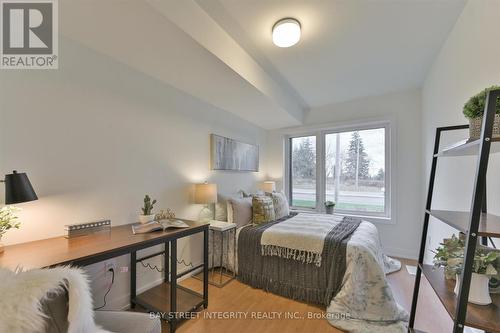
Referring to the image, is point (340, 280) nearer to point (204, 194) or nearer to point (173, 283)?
point (173, 283)

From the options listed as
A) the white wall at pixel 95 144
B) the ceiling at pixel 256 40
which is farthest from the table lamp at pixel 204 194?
the ceiling at pixel 256 40

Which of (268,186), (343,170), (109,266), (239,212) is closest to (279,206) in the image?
(239,212)

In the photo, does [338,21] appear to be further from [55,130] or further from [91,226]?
[91,226]

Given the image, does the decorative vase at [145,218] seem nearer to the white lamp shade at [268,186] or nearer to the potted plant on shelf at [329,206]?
the white lamp shade at [268,186]

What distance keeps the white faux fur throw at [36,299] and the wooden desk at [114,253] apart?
0.42 m

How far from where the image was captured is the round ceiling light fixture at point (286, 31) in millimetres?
1698

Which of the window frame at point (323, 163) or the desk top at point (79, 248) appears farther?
the window frame at point (323, 163)

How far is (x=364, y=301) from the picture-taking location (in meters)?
1.76

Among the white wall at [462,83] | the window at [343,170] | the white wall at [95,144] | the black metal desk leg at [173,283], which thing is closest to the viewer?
the white wall at [462,83]

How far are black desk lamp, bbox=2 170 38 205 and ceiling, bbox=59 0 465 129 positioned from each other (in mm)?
1095

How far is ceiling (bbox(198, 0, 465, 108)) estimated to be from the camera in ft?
5.22

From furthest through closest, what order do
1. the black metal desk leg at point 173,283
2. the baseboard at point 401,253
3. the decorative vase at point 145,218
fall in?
the baseboard at point 401,253 < the decorative vase at point 145,218 < the black metal desk leg at point 173,283

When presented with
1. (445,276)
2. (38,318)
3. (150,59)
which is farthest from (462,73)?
(38,318)

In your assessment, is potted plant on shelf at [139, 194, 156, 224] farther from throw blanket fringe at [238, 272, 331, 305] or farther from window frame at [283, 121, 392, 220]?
window frame at [283, 121, 392, 220]
